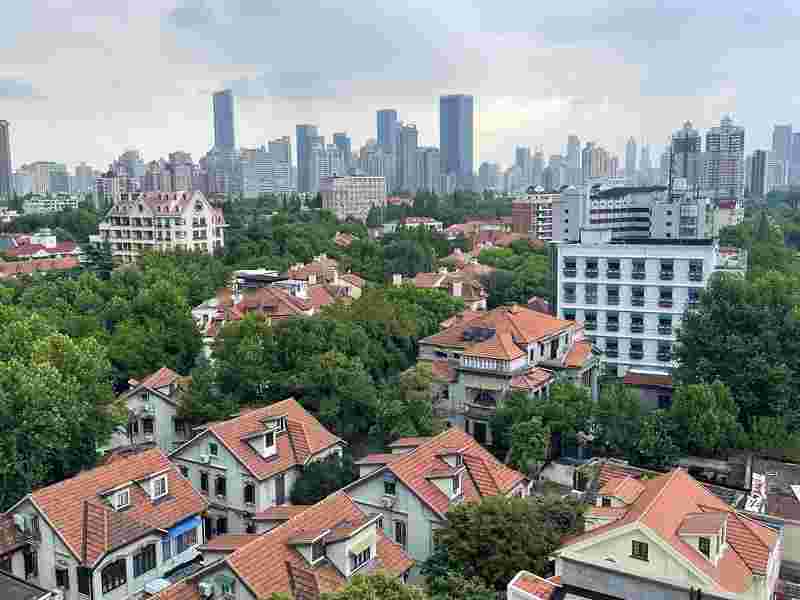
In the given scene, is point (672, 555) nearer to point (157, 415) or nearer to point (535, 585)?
point (535, 585)

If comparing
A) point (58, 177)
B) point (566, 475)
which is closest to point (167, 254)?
point (566, 475)

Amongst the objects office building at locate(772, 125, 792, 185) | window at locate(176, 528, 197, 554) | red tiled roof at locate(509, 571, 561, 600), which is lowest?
window at locate(176, 528, 197, 554)

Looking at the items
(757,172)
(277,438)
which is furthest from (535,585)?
(757,172)

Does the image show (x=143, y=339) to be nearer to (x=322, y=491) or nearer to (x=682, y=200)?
(x=322, y=491)

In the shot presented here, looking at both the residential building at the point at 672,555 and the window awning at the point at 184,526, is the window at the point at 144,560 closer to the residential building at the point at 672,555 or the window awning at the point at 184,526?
the window awning at the point at 184,526

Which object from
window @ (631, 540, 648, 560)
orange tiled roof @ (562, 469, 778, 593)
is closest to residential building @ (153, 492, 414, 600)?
orange tiled roof @ (562, 469, 778, 593)

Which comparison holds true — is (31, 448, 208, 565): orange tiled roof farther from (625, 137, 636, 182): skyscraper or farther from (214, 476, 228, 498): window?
(625, 137, 636, 182): skyscraper
